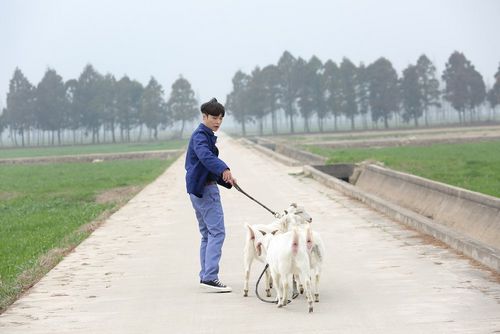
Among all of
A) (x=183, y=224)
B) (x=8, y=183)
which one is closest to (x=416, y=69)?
(x=8, y=183)

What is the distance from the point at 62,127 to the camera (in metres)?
132

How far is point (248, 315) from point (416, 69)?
12146 centimetres

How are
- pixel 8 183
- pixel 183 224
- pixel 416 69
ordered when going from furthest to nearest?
pixel 416 69, pixel 8 183, pixel 183 224

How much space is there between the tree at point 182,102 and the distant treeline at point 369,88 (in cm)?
1319

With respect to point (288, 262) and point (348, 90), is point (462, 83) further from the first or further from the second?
point (288, 262)

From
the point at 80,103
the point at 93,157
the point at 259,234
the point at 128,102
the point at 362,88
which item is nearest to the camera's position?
the point at 259,234

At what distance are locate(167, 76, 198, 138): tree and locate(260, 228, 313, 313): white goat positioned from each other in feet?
443

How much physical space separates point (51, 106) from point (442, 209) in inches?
4695

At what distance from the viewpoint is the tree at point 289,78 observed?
133 metres

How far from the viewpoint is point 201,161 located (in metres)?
8.92

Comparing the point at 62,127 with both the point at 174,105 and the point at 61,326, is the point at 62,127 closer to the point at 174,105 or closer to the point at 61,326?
the point at 174,105

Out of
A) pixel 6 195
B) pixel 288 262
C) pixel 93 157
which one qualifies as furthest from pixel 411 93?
pixel 288 262

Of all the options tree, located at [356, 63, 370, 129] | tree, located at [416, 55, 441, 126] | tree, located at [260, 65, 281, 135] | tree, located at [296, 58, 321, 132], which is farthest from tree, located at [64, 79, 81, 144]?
tree, located at [416, 55, 441, 126]

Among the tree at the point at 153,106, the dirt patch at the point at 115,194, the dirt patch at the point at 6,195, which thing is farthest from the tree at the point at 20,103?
the dirt patch at the point at 115,194
